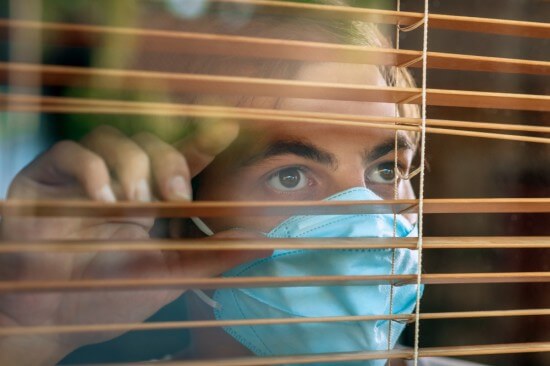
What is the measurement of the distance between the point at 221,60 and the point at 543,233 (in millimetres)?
1378

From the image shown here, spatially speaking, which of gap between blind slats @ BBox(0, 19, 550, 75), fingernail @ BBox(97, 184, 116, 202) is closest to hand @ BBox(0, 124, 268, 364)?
fingernail @ BBox(97, 184, 116, 202)

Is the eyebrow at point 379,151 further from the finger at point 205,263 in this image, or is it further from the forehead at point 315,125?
the finger at point 205,263

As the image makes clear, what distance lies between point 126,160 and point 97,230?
0.46ft

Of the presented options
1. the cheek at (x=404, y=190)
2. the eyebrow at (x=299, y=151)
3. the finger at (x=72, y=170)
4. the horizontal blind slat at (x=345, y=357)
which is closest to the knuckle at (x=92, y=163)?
the finger at (x=72, y=170)

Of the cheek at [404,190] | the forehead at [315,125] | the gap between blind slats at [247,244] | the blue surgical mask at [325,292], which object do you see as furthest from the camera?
the cheek at [404,190]

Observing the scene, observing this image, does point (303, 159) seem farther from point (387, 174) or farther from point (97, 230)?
point (97, 230)

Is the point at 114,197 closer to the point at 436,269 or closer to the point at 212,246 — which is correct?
the point at 212,246

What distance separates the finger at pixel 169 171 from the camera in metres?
0.79

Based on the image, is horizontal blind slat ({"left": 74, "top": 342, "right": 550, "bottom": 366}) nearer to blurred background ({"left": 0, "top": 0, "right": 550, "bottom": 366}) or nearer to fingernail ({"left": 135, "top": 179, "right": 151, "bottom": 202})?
fingernail ({"left": 135, "top": 179, "right": 151, "bottom": 202})

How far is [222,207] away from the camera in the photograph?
2.54 ft

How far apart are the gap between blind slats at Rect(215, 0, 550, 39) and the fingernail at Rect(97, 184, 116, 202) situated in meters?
0.27

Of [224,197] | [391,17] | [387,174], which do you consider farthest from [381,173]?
[391,17]

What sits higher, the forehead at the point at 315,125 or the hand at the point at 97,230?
the forehead at the point at 315,125

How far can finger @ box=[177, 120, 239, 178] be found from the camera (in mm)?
853
